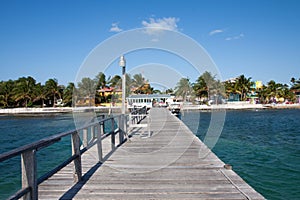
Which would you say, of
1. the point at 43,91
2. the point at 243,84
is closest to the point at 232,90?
the point at 243,84

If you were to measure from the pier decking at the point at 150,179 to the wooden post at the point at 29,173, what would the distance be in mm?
814

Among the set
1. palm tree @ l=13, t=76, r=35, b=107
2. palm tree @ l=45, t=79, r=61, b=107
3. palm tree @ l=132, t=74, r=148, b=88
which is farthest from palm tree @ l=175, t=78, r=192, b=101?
palm tree @ l=13, t=76, r=35, b=107

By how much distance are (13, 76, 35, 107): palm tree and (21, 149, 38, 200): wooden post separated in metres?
74.5

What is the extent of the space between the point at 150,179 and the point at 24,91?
7440 cm

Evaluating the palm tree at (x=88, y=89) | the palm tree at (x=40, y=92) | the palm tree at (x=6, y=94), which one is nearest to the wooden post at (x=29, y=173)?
the palm tree at (x=88, y=89)

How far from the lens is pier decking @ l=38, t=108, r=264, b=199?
→ 368 centimetres

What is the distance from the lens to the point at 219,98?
74.8 metres

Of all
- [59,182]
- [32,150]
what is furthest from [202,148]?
[32,150]

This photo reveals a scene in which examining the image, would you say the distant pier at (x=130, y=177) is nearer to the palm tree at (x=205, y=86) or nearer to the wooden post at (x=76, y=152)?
the wooden post at (x=76, y=152)

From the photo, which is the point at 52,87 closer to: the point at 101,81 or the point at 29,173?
the point at 101,81

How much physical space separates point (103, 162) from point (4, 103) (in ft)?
252

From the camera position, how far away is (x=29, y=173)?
2.82 metres

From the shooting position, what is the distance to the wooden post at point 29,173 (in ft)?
9.08

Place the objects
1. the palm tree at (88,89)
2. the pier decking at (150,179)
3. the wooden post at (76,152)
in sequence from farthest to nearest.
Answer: the palm tree at (88,89)
the wooden post at (76,152)
the pier decking at (150,179)
